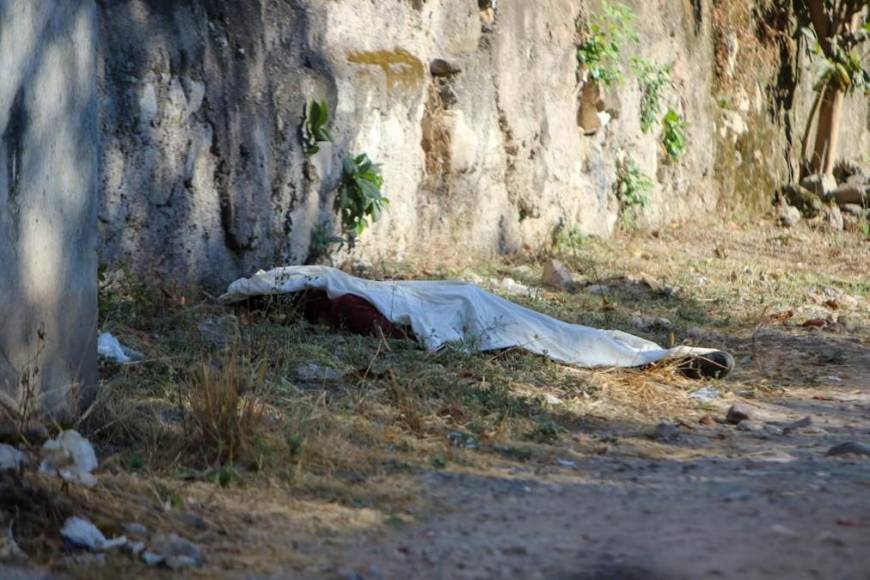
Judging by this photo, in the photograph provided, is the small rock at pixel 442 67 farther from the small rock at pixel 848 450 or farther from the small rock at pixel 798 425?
the small rock at pixel 848 450

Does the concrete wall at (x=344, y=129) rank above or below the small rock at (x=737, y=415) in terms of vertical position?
above

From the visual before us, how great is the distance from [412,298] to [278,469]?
2.24 meters

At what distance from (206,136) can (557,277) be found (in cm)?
261

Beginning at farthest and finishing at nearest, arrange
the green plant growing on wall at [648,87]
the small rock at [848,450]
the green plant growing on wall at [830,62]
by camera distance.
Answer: the green plant growing on wall at [830,62] → the green plant growing on wall at [648,87] → the small rock at [848,450]

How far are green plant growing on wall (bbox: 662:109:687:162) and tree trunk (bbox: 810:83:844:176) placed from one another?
2.99 m

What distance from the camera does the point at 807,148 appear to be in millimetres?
14312

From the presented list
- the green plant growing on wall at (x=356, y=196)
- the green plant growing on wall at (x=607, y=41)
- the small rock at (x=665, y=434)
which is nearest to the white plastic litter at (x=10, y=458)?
the small rock at (x=665, y=434)

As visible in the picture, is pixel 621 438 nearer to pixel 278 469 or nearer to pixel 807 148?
pixel 278 469

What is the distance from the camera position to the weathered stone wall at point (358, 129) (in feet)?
19.4

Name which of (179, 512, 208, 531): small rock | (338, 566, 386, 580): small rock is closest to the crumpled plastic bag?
(179, 512, 208, 531): small rock

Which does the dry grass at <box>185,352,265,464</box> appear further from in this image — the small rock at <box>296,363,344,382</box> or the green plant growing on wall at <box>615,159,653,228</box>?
the green plant growing on wall at <box>615,159,653,228</box>

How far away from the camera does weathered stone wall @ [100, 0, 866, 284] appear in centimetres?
592

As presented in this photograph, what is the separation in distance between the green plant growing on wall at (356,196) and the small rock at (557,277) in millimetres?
1216

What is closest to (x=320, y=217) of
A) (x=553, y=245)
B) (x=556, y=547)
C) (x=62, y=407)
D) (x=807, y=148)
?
(x=553, y=245)
